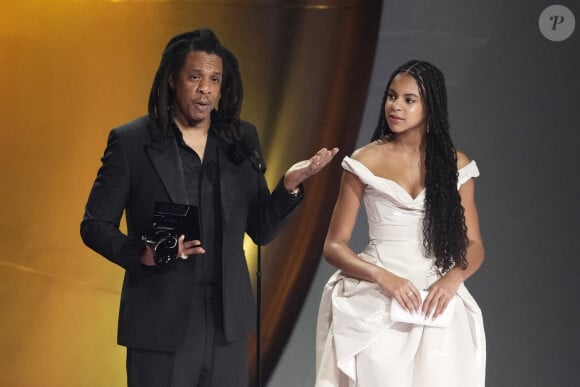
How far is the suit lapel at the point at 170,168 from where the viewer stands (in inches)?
99.7

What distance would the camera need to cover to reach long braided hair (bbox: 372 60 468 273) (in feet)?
9.55

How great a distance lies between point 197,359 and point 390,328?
63cm

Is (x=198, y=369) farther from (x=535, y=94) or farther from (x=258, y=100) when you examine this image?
(x=535, y=94)

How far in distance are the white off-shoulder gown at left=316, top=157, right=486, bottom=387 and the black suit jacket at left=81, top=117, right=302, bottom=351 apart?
37cm

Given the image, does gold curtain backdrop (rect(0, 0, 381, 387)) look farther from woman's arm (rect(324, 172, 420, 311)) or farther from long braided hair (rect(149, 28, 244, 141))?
long braided hair (rect(149, 28, 244, 141))

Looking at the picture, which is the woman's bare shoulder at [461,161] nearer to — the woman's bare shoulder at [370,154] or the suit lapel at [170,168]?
the woman's bare shoulder at [370,154]

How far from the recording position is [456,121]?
409 cm

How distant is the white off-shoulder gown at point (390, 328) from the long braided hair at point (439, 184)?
35mm

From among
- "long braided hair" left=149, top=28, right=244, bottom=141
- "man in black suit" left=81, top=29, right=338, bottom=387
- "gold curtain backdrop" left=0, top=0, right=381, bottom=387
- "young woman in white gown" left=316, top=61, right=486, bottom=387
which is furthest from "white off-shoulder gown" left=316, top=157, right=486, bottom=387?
"gold curtain backdrop" left=0, top=0, right=381, bottom=387

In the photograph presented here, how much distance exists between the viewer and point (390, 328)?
2.84m

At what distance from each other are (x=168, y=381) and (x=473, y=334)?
3.28 ft

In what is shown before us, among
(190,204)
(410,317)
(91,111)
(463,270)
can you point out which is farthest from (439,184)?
(91,111)

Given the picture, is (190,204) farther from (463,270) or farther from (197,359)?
(463,270)

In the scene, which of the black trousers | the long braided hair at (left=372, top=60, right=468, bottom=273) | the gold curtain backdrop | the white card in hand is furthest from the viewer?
the gold curtain backdrop
